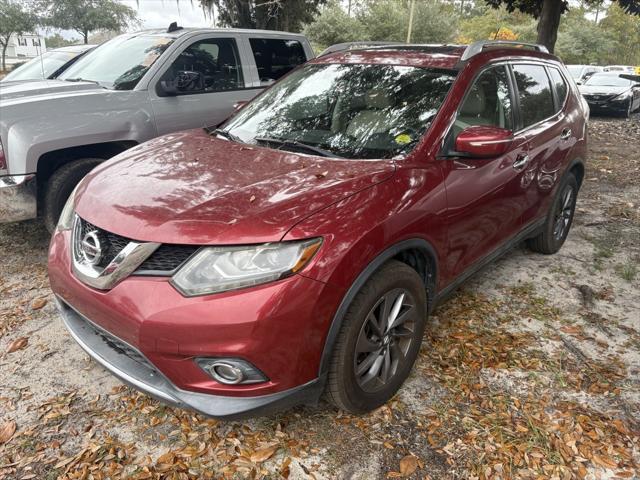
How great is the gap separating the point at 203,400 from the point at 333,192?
40.1 inches

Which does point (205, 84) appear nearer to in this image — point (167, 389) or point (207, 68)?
point (207, 68)

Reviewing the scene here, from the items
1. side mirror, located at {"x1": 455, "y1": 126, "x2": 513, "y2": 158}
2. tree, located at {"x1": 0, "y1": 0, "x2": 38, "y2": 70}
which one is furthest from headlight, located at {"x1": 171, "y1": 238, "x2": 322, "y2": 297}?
tree, located at {"x1": 0, "y1": 0, "x2": 38, "y2": 70}

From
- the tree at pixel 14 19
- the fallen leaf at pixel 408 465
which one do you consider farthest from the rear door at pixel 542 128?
the tree at pixel 14 19

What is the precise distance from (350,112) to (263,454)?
1.94 meters

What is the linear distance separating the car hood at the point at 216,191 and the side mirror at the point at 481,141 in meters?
0.45

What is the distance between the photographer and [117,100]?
4.22 meters

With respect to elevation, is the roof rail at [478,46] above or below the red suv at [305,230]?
above

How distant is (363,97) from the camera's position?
2.99 m

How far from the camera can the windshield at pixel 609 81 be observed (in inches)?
582

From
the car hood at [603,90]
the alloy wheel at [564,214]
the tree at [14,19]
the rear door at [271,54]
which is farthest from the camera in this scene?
the tree at [14,19]

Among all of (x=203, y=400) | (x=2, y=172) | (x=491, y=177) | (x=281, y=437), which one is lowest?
(x=281, y=437)

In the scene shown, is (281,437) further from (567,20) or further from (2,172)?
(567,20)

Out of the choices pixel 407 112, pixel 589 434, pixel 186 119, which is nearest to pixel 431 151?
pixel 407 112

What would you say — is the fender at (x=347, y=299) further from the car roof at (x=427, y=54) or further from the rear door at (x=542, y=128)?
the rear door at (x=542, y=128)
